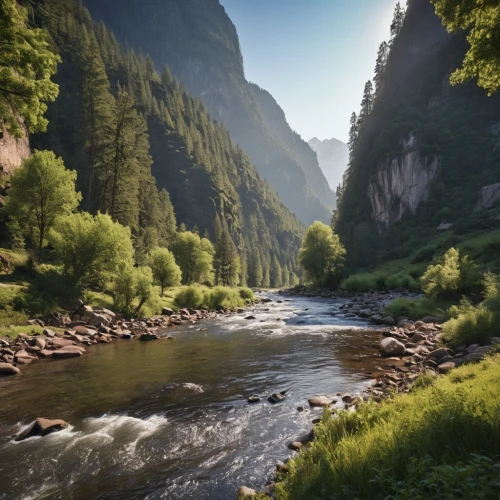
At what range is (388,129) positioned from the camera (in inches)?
3802

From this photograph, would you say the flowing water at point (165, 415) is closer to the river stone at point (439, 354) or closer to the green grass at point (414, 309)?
the river stone at point (439, 354)

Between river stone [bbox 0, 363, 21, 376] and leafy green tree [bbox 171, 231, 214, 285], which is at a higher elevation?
leafy green tree [bbox 171, 231, 214, 285]

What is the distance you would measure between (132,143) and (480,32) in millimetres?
45625

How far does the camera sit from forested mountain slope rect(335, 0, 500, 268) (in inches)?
2958

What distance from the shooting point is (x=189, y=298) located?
1823 inches

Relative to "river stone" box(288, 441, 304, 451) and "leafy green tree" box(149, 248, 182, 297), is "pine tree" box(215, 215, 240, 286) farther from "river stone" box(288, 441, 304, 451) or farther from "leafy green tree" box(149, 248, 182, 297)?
"river stone" box(288, 441, 304, 451)

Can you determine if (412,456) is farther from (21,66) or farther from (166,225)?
(166,225)

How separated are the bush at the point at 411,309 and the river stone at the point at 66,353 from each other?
1018 inches

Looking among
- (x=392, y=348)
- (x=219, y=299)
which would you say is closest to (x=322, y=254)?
(x=219, y=299)

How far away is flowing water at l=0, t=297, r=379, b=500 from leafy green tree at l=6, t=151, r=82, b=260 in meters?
20.1

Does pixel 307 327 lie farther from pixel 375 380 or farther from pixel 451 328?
pixel 375 380

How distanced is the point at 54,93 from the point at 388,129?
325 ft

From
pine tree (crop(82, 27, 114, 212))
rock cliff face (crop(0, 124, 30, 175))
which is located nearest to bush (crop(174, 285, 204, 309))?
pine tree (crop(82, 27, 114, 212))

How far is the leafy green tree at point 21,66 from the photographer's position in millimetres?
12789
